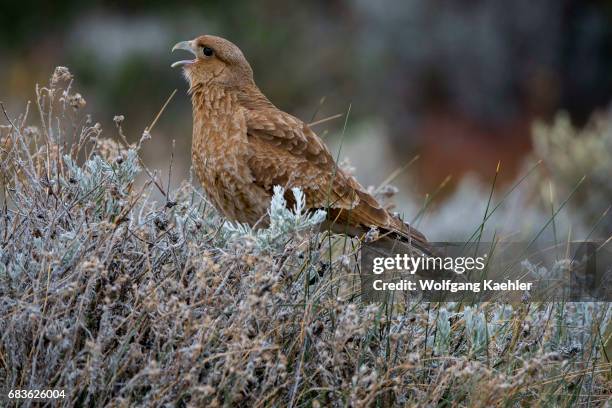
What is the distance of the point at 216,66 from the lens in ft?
16.3

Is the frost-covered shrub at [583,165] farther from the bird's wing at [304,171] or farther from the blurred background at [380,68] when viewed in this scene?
the blurred background at [380,68]

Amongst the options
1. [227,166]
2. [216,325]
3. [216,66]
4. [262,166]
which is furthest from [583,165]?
[216,325]

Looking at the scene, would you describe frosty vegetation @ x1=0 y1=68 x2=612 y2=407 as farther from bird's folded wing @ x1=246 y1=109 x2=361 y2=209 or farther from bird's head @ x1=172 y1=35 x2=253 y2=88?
bird's head @ x1=172 y1=35 x2=253 y2=88

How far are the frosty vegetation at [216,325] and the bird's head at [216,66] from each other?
105 cm

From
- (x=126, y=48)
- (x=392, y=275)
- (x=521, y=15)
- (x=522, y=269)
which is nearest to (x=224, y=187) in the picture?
(x=392, y=275)

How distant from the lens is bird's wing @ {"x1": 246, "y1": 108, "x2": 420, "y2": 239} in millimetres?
4527

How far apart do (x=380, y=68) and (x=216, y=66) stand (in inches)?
491

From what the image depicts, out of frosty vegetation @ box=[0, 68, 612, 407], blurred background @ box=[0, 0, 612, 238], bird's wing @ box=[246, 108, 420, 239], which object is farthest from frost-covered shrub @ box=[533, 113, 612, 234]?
frosty vegetation @ box=[0, 68, 612, 407]

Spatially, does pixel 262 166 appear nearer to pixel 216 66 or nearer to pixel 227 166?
pixel 227 166

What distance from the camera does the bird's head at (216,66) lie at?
492 centimetres

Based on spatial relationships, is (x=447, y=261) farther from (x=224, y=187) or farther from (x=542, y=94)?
(x=542, y=94)

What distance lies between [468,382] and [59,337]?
135 centimetres

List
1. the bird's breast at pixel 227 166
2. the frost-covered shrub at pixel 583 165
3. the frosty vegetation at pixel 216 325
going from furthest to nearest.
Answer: the frost-covered shrub at pixel 583 165
the bird's breast at pixel 227 166
the frosty vegetation at pixel 216 325

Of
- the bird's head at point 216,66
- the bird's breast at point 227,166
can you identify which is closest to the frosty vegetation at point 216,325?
the bird's breast at point 227,166
